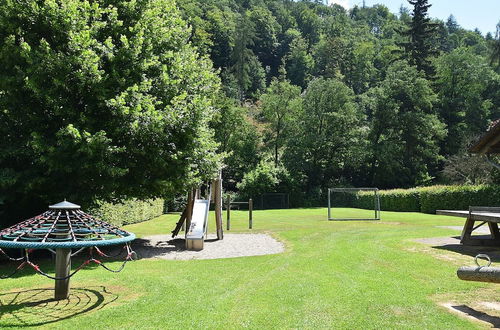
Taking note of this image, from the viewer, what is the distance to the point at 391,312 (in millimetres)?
6625

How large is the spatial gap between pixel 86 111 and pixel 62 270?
605 centimetres

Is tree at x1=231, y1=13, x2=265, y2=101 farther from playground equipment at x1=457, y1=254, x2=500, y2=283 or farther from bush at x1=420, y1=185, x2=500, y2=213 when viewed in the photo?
playground equipment at x1=457, y1=254, x2=500, y2=283

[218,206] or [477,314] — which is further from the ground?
[218,206]

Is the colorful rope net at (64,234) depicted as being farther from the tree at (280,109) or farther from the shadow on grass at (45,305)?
the tree at (280,109)

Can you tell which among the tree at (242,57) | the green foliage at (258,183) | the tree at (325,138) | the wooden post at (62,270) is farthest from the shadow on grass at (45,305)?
the tree at (242,57)

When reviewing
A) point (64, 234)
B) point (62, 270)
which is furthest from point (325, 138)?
point (64, 234)

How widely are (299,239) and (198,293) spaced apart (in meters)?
8.60

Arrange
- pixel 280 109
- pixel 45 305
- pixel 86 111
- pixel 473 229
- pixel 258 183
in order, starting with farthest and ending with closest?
pixel 280 109
pixel 258 183
pixel 473 229
pixel 86 111
pixel 45 305

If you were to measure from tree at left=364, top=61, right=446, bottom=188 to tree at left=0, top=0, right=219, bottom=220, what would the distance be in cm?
4113

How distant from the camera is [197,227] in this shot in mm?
15438

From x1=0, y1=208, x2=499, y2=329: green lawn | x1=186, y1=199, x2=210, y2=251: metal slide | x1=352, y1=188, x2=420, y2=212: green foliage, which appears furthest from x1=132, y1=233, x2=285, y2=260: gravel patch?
x1=352, y1=188, x2=420, y2=212: green foliage

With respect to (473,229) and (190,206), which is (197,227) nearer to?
(190,206)

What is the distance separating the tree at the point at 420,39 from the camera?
58.5 m

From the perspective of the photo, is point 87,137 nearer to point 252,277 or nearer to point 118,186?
point 118,186
